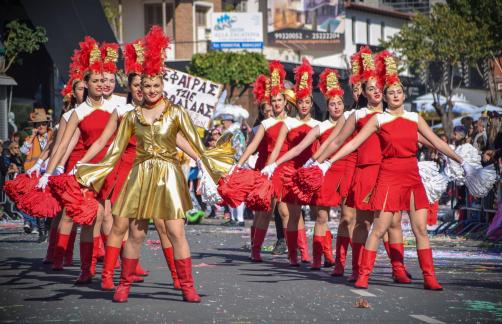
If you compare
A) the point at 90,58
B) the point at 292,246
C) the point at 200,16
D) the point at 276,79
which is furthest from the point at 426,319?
the point at 200,16

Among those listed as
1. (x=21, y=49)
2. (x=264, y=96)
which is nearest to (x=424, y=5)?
(x=21, y=49)

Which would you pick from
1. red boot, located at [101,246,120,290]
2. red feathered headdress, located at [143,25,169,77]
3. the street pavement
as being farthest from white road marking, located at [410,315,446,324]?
red feathered headdress, located at [143,25,169,77]

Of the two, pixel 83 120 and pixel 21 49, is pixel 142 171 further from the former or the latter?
pixel 21 49

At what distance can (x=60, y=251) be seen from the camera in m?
12.8

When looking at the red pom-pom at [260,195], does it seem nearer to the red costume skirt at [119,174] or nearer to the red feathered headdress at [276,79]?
the red costume skirt at [119,174]

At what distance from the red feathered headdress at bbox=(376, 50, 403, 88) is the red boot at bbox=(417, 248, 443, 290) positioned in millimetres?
1569

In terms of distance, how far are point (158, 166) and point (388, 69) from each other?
265 centimetres

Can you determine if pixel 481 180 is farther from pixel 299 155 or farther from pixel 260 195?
pixel 299 155

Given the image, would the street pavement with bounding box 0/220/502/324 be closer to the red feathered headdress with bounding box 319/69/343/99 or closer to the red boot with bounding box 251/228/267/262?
the red boot with bounding box 251/228/267/262

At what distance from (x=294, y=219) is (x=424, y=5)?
83787 millimetres

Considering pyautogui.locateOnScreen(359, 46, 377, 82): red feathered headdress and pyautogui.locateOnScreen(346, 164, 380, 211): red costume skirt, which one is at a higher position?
pyautogui.locateOnScreen(359, 46, 377, 82): red feathered headdress

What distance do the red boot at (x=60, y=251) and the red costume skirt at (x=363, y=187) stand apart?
3.10 m

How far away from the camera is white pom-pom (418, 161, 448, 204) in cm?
1229

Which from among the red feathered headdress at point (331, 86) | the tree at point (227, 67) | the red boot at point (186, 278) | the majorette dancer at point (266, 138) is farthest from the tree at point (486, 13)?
the red boot at point (186, 278)
